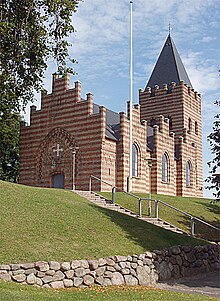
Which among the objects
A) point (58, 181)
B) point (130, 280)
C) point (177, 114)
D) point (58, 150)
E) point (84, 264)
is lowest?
point (130, 280)

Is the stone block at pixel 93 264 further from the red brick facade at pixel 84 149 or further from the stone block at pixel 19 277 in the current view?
the red brick facade at pixel 84 149

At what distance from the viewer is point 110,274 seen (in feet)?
49.6

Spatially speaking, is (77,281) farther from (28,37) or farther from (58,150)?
(58,150)

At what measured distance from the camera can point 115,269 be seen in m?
15.3

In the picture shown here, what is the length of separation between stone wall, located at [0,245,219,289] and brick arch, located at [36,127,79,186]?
2022 centimetres

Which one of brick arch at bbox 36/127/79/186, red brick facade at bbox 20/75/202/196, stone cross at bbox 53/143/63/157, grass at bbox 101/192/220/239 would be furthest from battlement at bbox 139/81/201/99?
grass at bbox 101/192/220/239

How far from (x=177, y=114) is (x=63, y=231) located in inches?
1455

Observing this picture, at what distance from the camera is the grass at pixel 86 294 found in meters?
10.8

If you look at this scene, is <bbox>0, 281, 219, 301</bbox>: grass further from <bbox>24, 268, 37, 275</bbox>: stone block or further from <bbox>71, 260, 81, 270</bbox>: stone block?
<bbox>71, 260, 81, 270</bbox>: stone block

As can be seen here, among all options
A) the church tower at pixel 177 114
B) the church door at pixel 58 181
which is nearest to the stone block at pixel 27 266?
the church door at pixel 58 181

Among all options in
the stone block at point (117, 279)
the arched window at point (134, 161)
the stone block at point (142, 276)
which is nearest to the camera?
the stone block at point (117, 279)

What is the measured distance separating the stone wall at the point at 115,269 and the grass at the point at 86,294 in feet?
2.17

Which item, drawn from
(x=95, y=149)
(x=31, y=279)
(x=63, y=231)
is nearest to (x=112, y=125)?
(x=95, y=149)

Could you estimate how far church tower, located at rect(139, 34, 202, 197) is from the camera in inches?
1859
